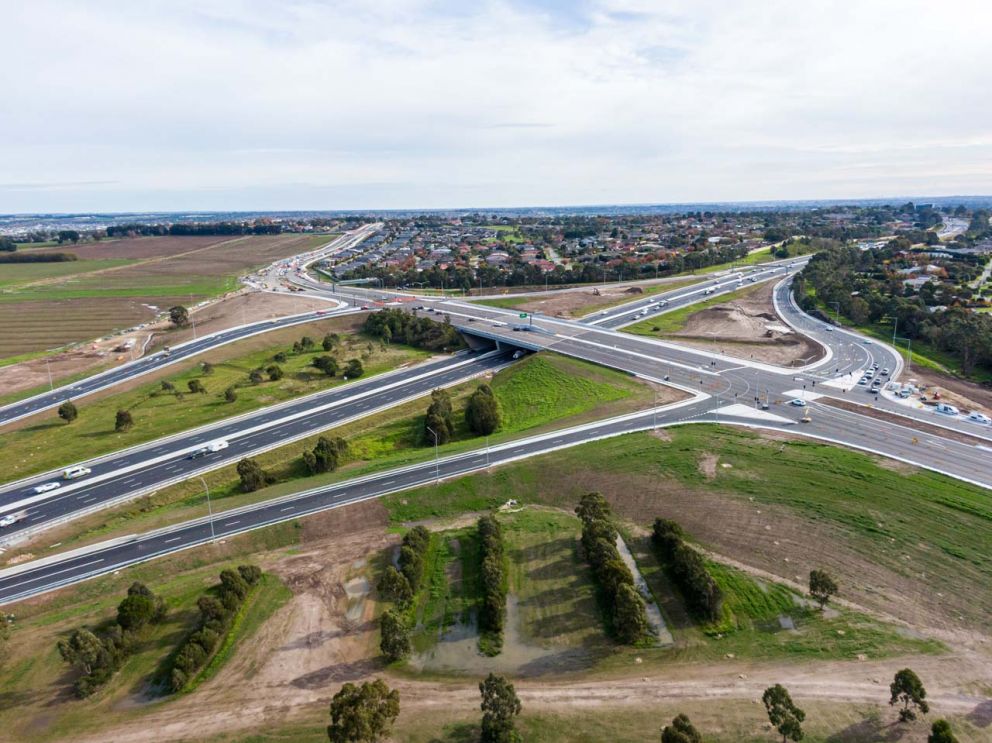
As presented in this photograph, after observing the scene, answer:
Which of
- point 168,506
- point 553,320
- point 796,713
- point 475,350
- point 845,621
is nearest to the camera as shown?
point 796,713

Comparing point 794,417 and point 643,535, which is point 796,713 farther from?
point 794,417

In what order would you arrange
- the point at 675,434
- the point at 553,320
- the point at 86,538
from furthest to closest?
1. the point at 553,320
2. the point at 675,434
3. the point at 86,538

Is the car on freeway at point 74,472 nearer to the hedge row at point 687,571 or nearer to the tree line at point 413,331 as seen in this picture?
the hedge row at point 687,571

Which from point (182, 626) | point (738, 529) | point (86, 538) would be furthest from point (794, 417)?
point (86, 538)

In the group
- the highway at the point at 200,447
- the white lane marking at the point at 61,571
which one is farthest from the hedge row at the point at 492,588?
the highway at the point at 200,447

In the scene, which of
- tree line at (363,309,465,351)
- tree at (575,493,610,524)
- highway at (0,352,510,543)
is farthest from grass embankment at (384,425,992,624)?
tree line at (363,309,465,351)

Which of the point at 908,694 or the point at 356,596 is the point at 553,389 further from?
the point at 908,694

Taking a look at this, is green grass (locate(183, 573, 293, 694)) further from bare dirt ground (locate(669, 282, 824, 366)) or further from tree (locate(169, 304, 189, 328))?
tree (locate(169, 304, 189, 328))
